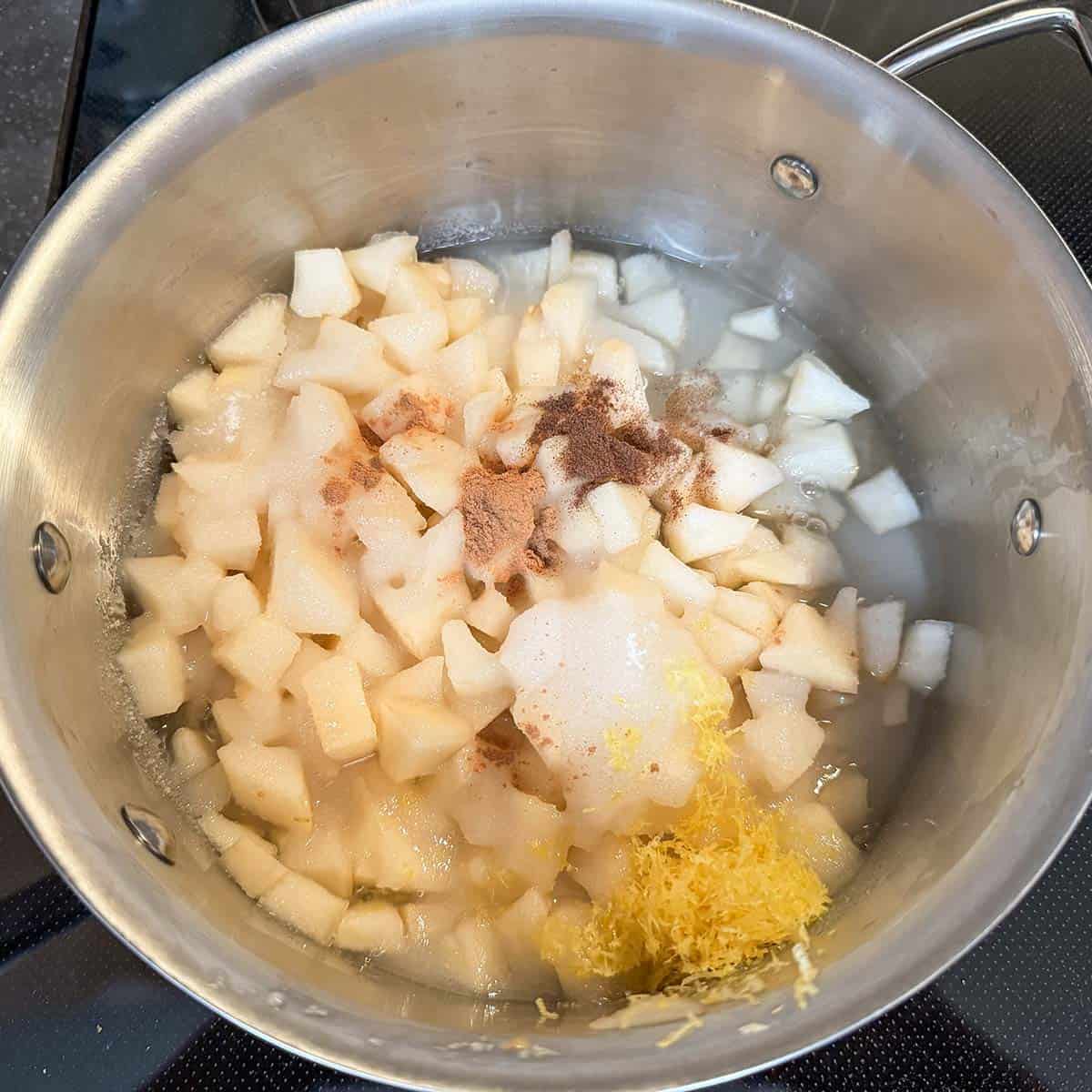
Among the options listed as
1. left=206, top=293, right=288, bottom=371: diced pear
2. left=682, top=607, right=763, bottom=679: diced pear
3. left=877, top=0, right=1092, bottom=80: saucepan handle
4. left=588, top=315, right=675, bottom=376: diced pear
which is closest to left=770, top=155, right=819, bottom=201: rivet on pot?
left=877, top=0, right=1092, bottom=80: saucepan handle

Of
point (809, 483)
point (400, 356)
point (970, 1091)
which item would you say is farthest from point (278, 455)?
point (970, 1091)

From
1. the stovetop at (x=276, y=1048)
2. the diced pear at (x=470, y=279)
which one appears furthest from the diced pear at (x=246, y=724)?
the diced pear at (x=470, y=279)

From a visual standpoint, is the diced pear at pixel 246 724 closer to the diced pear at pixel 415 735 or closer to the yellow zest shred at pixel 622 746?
the diced pear at pixel 415 735

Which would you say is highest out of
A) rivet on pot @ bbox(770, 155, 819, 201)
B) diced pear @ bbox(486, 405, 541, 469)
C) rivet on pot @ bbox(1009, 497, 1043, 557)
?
rivet on pot @ bbox(770, 155, 819, 201)

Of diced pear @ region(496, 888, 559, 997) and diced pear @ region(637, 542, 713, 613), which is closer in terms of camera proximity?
diced pear @ region(496, 888, 559, 997)

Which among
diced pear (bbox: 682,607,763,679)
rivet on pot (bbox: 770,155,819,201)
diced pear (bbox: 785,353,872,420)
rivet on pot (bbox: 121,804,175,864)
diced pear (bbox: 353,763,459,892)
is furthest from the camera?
diced pear (bbox: 785,353,872,420)

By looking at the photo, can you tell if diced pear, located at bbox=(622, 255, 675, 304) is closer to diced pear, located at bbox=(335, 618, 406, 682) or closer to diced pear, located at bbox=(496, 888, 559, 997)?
diced pear, located at bbox=(335, 618, 406, 682)
